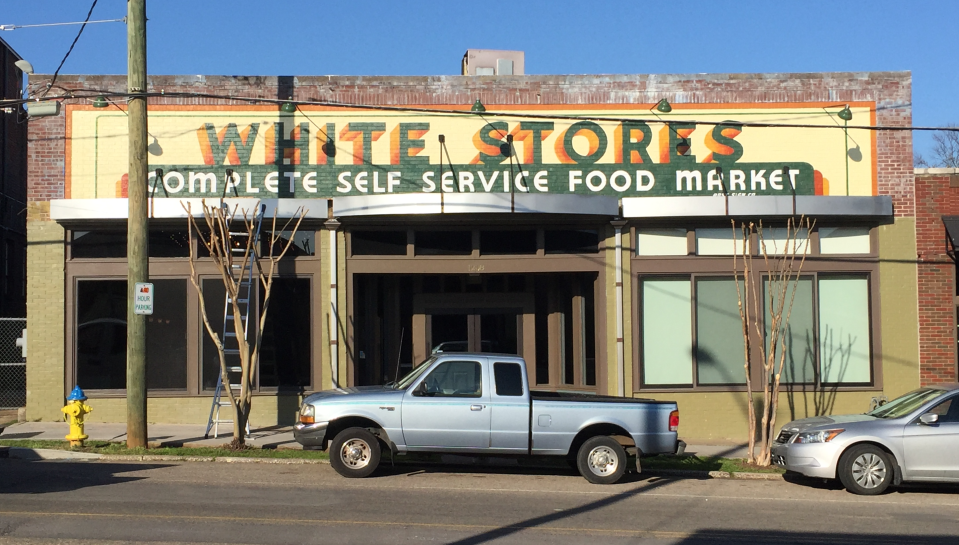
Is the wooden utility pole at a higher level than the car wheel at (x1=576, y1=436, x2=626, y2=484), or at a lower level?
higher

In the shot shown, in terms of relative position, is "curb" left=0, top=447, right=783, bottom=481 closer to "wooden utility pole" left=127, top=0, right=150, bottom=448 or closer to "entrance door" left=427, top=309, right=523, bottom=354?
"wooden utility pole" left=127, top=0, right=150, bottom=448

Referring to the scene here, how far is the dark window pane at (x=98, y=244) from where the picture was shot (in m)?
16.9

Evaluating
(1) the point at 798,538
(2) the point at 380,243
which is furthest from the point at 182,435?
(1) the point at 798,538

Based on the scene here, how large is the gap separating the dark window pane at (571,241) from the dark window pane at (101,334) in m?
7.84

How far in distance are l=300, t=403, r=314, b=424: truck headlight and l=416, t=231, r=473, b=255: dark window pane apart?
566 centimetres

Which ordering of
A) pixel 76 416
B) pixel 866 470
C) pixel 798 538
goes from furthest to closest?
pixel 76 416, pixel 866 470, pixel 798 538

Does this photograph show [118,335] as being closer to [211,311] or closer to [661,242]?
[211,311]

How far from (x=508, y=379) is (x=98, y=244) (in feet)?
29.3

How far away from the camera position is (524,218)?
661 inches

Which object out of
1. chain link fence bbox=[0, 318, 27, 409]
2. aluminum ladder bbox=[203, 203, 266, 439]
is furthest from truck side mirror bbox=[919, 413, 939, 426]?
chain link fence bbox=[0, 318, 27, 409]

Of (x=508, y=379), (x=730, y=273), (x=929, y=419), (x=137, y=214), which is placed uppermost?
(x=137, y=214)

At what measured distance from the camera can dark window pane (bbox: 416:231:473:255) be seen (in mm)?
17219

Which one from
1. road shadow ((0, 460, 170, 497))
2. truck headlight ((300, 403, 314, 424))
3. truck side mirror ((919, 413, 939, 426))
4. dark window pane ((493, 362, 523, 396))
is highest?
dark window pane ((493, 362, 523, 396))

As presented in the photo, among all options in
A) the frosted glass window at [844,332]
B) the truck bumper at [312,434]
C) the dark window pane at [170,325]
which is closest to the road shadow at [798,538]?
the truck bumper at [312,434]
